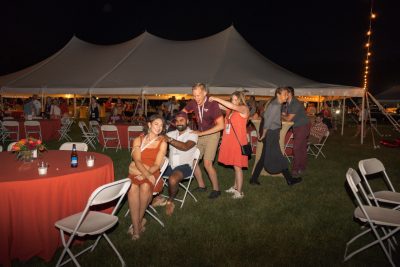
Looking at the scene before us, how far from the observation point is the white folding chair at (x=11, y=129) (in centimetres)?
984

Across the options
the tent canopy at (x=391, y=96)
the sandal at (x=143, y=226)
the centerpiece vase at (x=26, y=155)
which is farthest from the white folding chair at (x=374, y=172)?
the tent canopy at (x=391, y=96)

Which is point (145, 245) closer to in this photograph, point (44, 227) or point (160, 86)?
point (44, 227)

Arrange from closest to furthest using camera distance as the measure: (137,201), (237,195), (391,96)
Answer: (137,201), (237,195), (391,96)

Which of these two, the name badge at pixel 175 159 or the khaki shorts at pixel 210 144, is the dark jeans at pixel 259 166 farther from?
the name badge at pixel 175 159

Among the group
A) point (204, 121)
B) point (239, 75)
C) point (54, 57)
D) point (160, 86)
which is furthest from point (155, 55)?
point (204, 121)

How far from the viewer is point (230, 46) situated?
41.1 ft

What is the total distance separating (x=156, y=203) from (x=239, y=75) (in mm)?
7175

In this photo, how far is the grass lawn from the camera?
3141mm

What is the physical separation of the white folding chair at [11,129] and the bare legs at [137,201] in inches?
319

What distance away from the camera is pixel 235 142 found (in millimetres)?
4988

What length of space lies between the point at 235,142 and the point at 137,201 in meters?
2.04

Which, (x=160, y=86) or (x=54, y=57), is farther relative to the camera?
(x=54, y=57)

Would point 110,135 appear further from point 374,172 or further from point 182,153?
point 374,172

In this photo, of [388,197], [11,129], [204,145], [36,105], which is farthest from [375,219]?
[36,105]
